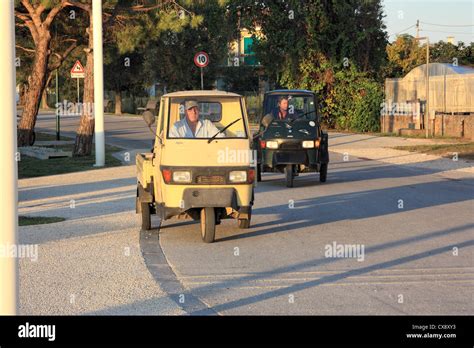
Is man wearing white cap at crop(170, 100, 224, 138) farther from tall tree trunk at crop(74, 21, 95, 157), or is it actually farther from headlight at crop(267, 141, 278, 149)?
tall tree trunk at crop(74, 21, 95, 157)

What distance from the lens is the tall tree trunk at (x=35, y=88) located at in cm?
2909

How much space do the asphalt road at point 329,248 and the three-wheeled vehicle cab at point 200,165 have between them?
0.44m

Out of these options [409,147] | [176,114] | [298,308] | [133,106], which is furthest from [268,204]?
[133,106]

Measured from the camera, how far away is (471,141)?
3138 cm

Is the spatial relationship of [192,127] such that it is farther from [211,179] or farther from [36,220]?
[36,220]

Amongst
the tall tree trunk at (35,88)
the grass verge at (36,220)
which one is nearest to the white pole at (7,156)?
the grass verge at (36,220)

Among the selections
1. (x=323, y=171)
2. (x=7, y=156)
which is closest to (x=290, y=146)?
(x=323, y=171)

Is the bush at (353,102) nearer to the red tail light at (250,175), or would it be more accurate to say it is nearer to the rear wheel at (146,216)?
the rear wheel at (146,216)

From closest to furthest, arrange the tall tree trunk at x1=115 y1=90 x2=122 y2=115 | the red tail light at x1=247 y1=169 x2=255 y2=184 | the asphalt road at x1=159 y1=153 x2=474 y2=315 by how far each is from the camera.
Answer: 1. the asphalt road at x1=159 y1=153 x2=474 y2=315
2. the red tail light at x1=247 y1=169 x2=255 y2=184
3. the tall tree trunk at x1=115 y1=90 x2=122 y2=115

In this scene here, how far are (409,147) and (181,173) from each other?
19.9 metres

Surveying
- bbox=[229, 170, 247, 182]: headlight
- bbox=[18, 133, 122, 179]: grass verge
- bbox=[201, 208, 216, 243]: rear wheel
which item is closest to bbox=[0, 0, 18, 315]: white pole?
bbox=[201, 208, 216, 243]: rear wheel

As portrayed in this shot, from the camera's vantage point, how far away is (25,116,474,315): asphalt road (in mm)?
8266

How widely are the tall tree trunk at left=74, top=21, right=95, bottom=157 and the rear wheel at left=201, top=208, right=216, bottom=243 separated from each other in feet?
48.6

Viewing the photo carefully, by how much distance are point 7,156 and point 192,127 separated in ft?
22.5
